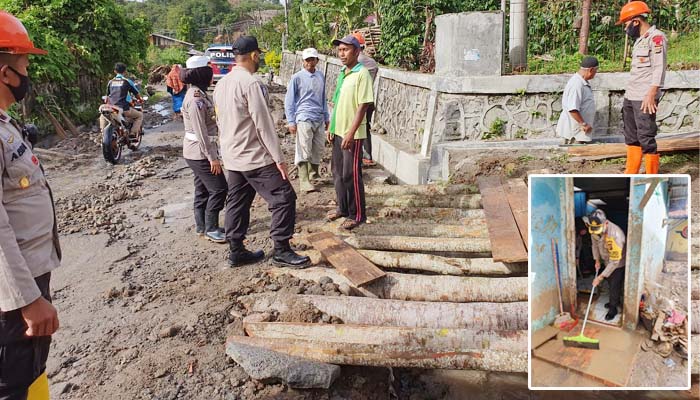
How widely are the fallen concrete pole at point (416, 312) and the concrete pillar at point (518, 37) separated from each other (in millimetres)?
5109

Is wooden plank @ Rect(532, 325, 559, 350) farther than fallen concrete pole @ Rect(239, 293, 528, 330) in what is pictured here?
No

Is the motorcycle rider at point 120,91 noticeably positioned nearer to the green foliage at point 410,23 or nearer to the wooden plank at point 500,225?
the green foliage at point 410,23

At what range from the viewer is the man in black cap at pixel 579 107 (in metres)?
6.50

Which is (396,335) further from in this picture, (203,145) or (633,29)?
(633,29)

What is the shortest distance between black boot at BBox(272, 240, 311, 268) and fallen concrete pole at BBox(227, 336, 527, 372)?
4.24 ft

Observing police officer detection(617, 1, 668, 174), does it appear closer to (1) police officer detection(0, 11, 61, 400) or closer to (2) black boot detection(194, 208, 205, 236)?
(2) black boot detection(194, 208, 205, 236)

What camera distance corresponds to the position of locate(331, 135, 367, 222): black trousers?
17.4 ft

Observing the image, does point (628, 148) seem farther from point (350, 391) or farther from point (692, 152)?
point (350, 391)

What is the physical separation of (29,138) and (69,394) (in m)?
1.61

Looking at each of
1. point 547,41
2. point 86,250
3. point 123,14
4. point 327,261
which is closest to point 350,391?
point 327,261

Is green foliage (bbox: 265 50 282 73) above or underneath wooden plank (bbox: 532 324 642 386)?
above

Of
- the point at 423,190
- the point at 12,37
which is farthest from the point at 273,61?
the point at 12,37

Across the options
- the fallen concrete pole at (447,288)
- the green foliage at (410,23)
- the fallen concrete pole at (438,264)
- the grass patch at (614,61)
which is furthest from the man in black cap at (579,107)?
the green foliage at (410,23)

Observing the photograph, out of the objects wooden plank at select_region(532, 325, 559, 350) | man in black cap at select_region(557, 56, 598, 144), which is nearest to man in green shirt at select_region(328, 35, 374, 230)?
man in black cap at select_region(557, 56, 598, 144)
